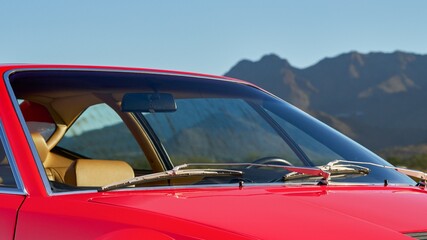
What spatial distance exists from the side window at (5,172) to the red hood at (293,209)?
1.53 ft

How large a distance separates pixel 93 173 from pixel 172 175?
46 cm

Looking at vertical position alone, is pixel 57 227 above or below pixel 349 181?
below

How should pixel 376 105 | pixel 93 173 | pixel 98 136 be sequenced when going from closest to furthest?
1. pixel 93 173
2. pixel 98 136
3. pixel 376 105

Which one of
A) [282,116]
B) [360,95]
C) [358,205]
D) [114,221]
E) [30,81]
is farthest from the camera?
[360,95]

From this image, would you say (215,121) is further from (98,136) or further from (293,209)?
(98,136)

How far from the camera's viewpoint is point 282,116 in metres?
4.15

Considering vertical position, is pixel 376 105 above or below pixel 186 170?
above

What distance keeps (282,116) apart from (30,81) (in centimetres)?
122

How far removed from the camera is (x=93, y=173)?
357cm

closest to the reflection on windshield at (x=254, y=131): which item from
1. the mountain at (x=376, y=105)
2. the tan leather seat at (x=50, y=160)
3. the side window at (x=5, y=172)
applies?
the tan leather seat at (x=50, y=160)

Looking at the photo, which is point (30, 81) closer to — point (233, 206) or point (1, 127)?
point (1, 127)

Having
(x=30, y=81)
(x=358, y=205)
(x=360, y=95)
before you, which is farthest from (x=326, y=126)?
(x=360, y=95)

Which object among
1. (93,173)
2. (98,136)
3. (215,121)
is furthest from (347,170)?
(98,136)

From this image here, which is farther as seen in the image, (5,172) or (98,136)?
(98,136)
